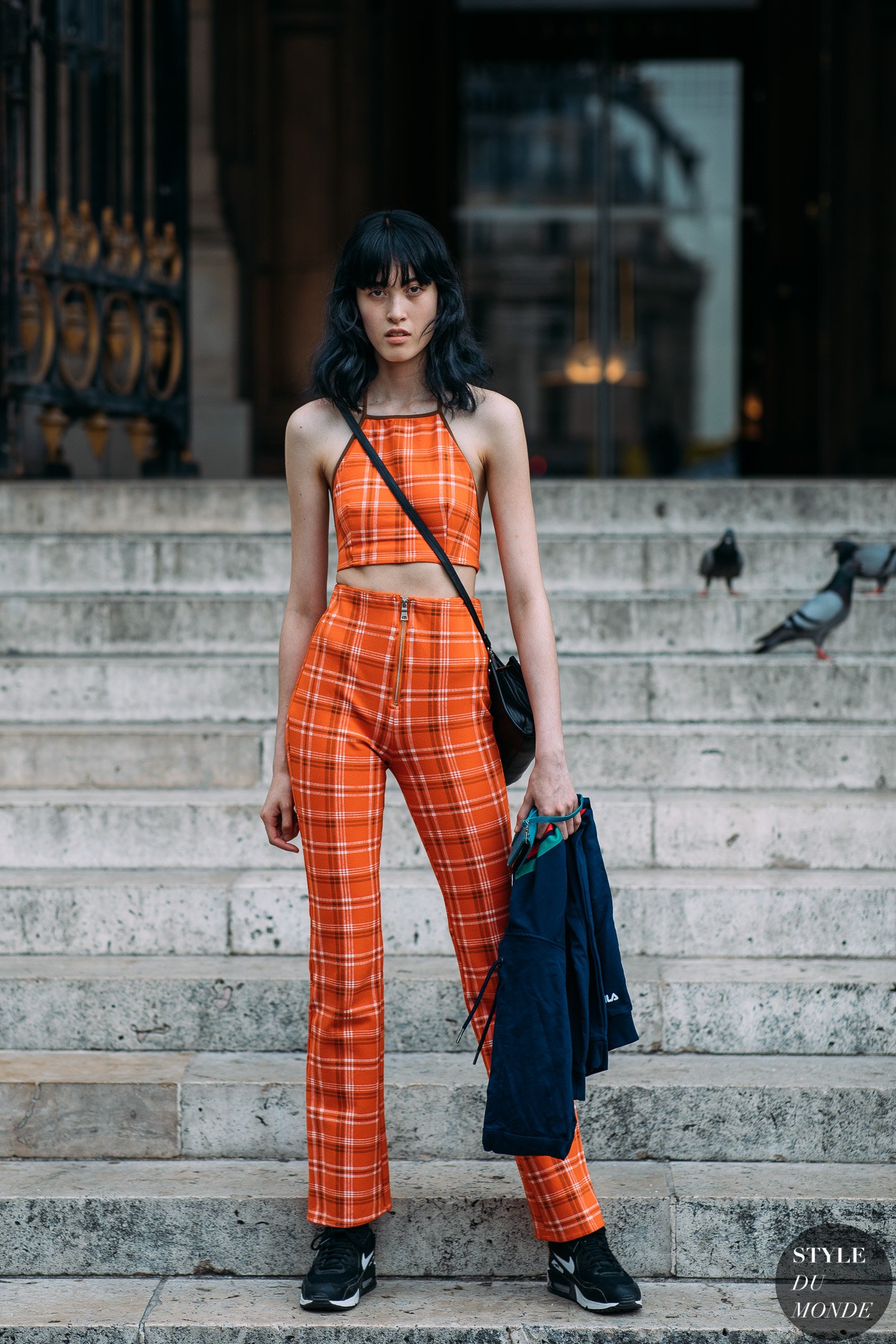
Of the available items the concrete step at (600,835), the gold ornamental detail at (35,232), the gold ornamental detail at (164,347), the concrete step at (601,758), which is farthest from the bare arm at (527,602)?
the gold ornamental detail at (164,347)

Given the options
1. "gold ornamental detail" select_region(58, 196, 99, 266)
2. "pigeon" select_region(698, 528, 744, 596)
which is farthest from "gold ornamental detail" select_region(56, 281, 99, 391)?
"pigeon" select_region(698, 528, 744, 596)

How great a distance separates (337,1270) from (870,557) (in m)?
3.18

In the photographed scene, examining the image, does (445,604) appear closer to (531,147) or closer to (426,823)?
(426,823)

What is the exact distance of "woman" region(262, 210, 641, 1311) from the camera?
2.79 metres

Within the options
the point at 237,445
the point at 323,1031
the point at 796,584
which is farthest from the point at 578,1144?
the point at 237,445

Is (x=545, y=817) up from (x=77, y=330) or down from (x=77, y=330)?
down

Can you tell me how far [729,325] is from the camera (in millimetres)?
13664

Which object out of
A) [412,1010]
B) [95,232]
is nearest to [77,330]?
[95,232]

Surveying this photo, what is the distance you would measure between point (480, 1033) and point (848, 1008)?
1.25 m

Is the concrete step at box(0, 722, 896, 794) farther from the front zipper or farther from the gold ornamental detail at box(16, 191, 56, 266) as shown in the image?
the gold ornamental detail at box(16, 191, 56, 266)

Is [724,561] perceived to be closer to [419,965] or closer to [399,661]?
[419,965]

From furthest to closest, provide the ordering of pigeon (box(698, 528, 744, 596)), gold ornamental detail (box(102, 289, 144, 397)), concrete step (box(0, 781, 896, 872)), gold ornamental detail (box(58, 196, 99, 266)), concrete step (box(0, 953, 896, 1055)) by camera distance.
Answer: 1. gold ornamental detail (box(102, 289, 144, 397))
2. gold ornamental detail (box(58, 196, 99, 266))
3. pigeon (box(698, 528, 744, 596))
4. concrete step (box(0, 781, 896, 872))
5. concrete step (box(0, 953, 896, 1055))

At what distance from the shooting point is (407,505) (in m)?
2.79

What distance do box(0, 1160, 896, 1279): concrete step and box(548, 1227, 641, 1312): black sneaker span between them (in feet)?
0.64
